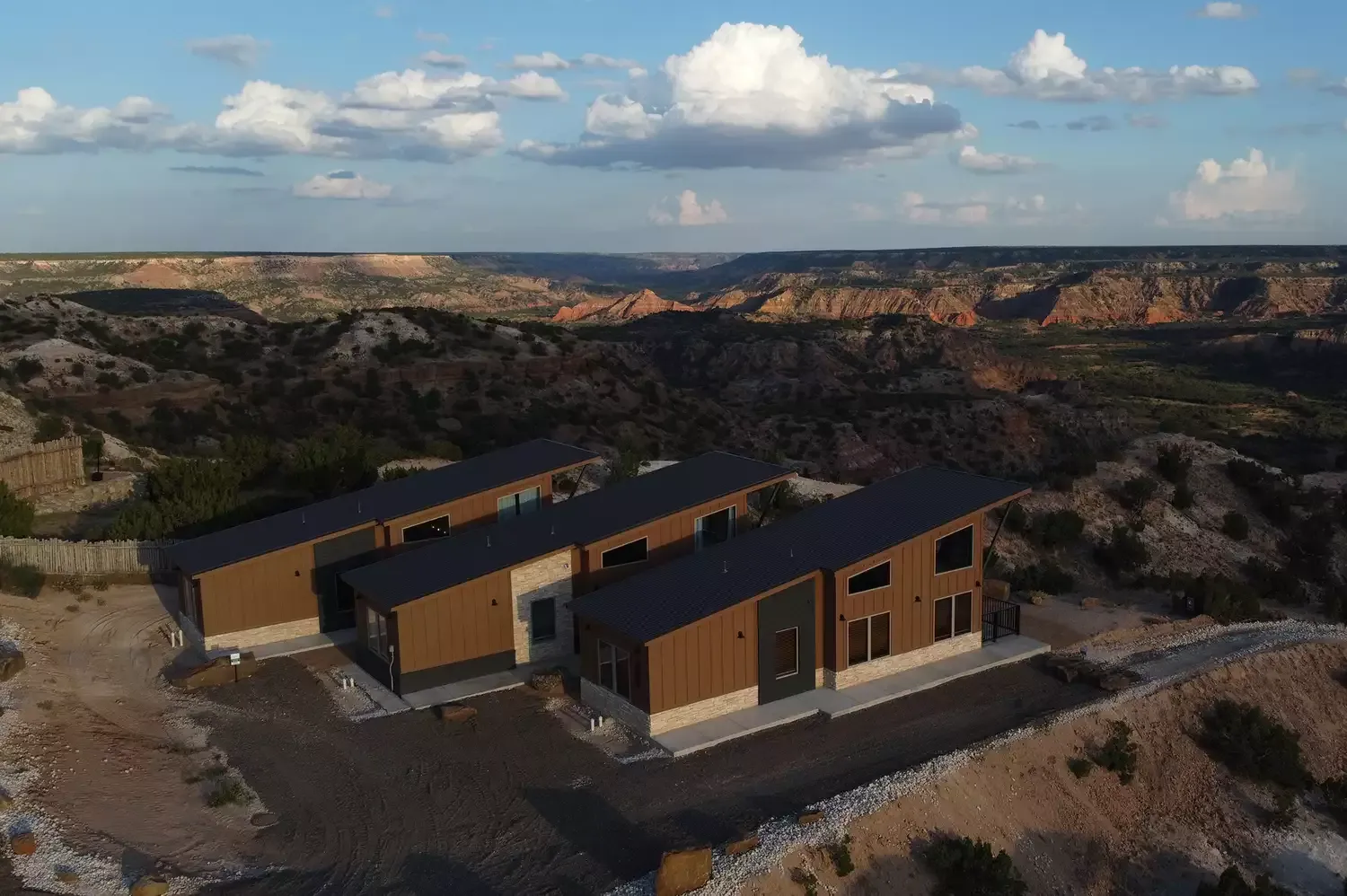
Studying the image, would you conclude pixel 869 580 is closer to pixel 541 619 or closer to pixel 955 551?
pixel 955 551

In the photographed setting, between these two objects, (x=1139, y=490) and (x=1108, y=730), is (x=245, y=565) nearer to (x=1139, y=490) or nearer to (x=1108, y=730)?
(x=1108, y=730)

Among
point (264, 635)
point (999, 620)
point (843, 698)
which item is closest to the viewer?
point (843, 698)

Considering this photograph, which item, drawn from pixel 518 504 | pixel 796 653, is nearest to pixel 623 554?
pixel 518 504

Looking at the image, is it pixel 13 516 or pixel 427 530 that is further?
pixel 13 516

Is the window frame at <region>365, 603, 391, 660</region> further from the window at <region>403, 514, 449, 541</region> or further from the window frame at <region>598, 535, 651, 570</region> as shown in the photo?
the window frame at <region>598, 535, 651, 570</region>

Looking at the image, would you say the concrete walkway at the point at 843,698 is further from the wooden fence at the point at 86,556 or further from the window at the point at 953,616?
the wooden fence at the point at 86,556

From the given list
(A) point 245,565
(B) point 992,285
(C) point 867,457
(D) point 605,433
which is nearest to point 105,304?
(D) point 605,433

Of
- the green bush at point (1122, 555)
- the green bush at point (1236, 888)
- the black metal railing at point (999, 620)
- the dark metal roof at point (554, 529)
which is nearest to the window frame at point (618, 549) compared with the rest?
the dark metal roof at point (554, 529)
